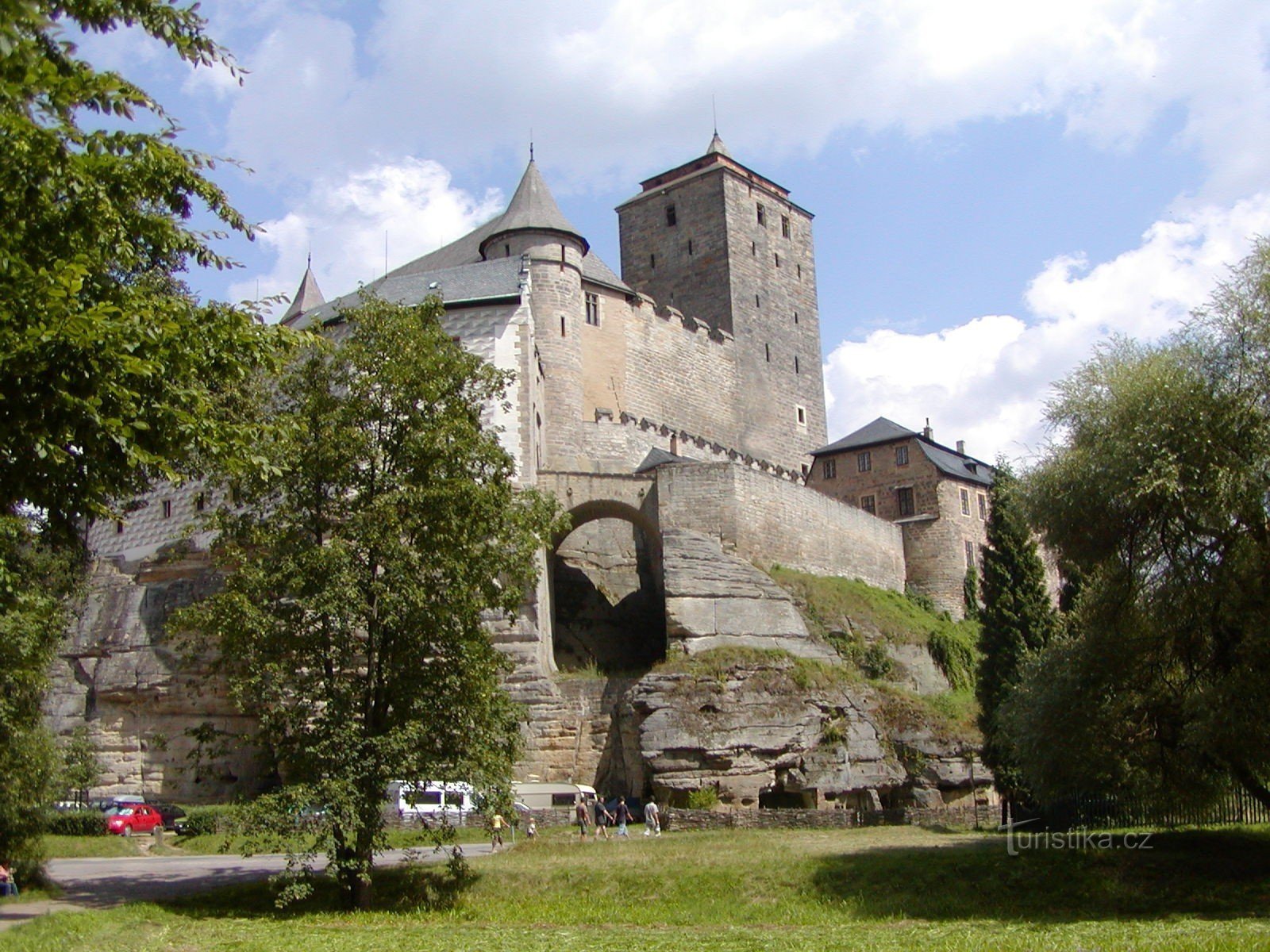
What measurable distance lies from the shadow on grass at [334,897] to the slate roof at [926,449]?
37.0m

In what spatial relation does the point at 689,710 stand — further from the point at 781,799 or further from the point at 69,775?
the point at 69,775

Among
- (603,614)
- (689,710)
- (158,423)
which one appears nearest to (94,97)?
(158,423)

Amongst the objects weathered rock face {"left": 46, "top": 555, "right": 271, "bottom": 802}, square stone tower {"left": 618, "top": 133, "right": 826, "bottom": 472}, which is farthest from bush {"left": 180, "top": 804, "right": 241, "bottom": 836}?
square stone tower {"left": 618, "top": 133, "right": 826, "bottom": 472}

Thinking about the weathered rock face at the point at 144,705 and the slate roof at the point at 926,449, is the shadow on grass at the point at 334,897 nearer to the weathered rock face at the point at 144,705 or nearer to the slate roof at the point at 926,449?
the weathered rock face at the point at 144,705

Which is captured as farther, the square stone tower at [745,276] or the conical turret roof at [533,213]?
the square stone tower at [745,276]

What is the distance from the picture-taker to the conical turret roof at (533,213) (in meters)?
46.6

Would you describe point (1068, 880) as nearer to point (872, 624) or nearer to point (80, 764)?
point (80, 764)

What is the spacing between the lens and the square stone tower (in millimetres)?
60781

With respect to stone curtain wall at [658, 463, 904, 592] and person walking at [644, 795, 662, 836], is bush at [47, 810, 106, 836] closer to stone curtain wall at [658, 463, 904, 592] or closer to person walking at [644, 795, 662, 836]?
person walking at [644, 795, 662, 836]

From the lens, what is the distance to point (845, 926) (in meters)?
16.4

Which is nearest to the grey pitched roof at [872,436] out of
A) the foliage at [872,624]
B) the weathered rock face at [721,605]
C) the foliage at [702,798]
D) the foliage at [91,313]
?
the foliage at [872,624]

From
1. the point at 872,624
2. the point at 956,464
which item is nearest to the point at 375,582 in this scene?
the point at 872,624

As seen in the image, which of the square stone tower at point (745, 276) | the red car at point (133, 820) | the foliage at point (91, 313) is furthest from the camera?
the square stone tower at point (745, 276)

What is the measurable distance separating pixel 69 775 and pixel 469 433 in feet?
33.2
